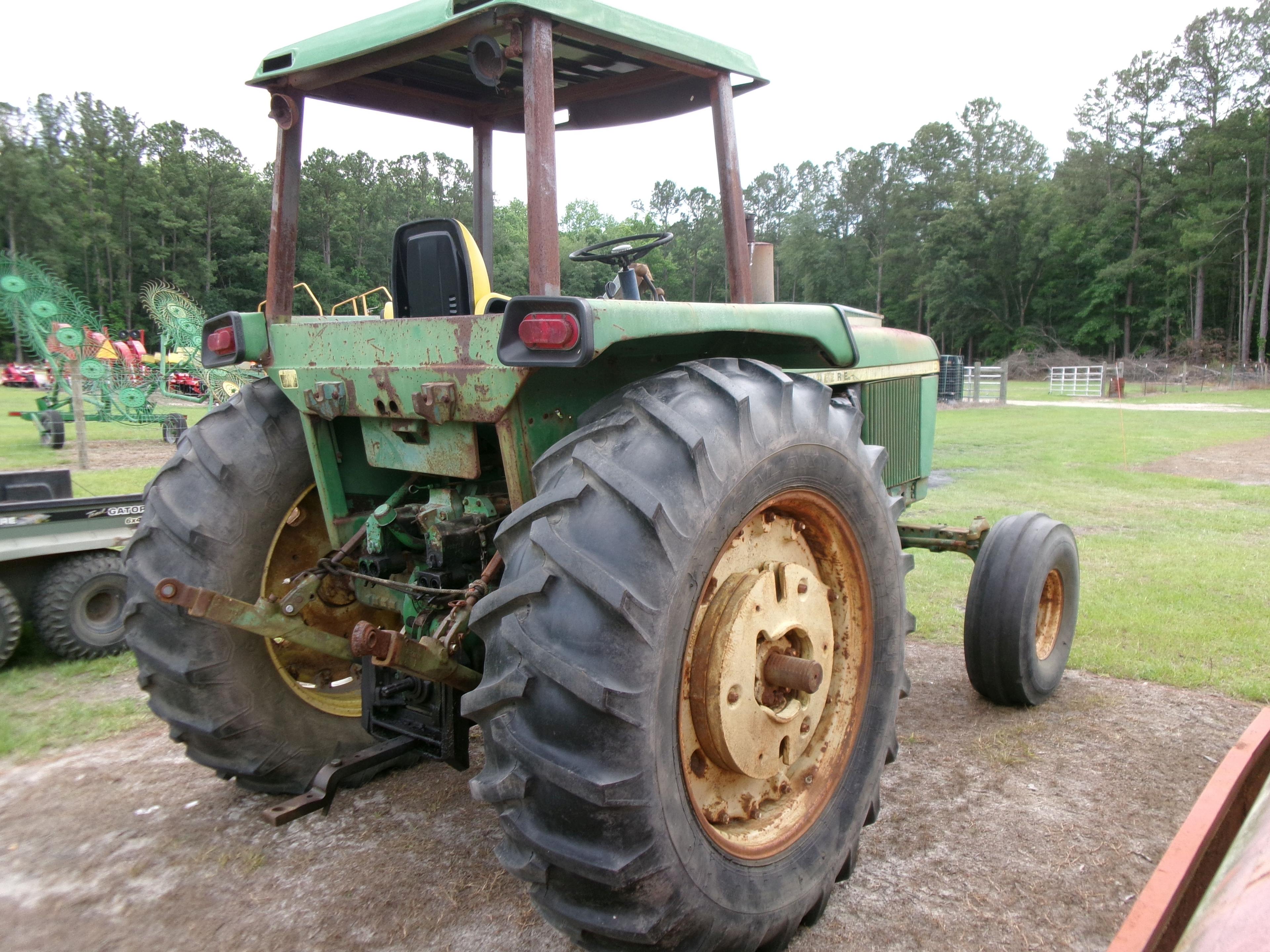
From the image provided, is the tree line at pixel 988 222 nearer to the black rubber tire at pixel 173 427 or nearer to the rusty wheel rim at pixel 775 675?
the black rubber tire at pixel 173 427

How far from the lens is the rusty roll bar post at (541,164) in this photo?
226 cm

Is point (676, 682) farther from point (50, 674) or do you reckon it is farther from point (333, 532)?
point (50, 674)

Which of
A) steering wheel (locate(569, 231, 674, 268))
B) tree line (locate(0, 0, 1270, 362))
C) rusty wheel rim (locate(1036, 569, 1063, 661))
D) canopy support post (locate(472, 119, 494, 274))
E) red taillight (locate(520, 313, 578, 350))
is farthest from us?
tree line (locate(0, 0, 1270, 362))

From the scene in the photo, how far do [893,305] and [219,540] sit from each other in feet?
245

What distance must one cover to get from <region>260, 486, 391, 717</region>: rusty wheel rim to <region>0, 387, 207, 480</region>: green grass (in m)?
4.55

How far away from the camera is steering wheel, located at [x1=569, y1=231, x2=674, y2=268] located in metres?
3.74

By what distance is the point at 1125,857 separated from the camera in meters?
2.74

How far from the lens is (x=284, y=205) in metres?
3.02

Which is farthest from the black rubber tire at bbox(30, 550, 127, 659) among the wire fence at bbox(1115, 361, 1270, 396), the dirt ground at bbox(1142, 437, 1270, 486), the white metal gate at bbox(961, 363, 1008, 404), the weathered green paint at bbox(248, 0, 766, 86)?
the wire fence at bbox(1115, 361, 1270, 396)

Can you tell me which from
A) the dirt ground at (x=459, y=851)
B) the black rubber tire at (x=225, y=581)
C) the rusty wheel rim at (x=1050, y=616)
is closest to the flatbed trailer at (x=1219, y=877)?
the dirt ground at (x=459, y=851)

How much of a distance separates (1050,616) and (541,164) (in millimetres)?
3296

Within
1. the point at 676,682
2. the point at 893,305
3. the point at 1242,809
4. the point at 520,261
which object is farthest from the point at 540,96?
the point at 893,305

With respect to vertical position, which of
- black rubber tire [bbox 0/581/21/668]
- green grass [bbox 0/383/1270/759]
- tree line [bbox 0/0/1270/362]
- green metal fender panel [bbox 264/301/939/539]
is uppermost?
tree line [bbox 0/0/1270/362]

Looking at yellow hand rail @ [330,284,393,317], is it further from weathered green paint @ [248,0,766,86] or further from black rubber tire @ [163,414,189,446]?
black rubber tire @ [163,414,189,446]
